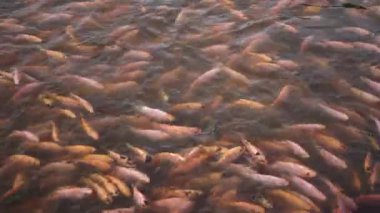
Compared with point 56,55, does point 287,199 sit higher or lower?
lower

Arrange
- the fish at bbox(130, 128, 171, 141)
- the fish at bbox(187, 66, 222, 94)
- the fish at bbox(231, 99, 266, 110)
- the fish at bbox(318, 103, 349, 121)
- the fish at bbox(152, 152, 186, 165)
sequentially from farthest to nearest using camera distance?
the fish at bbox(187, 66, 222, 94) < the fish at bbox(231, 99, 266, 110) < the fish at bbox(318, 103, 349, 121) < the fish at bbox(130, 128, 171, 141) < the fish at bbox(152, 152, 186, 165)

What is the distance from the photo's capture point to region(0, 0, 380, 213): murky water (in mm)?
6172

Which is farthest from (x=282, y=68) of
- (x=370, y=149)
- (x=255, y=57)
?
(x=370, y=149)

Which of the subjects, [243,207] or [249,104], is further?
[249,104]

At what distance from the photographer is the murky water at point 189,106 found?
6172 mm

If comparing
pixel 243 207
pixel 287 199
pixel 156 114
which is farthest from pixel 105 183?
pixel 287 199

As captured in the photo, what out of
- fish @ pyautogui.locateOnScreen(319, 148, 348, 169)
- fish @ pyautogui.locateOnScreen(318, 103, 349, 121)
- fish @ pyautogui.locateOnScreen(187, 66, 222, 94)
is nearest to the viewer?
fish @ pyautogui.locateOnScreen(319, 148, 348, 169)

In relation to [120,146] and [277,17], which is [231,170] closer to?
[120,146]

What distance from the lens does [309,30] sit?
8664mm

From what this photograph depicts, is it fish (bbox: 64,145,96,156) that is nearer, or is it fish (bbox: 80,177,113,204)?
fish (bbox: 80,177,113,204)

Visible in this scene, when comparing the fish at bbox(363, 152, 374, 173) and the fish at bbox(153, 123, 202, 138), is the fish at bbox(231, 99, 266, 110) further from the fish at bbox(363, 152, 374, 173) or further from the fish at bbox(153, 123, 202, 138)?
the fish at bbox(363, 152, 374, 173)

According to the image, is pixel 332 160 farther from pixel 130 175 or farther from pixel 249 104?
pixel 130 175

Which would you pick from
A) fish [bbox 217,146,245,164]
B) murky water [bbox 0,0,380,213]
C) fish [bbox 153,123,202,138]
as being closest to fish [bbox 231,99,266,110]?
murky water [bbox 0,0,380,213]

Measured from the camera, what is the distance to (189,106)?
7.29m
